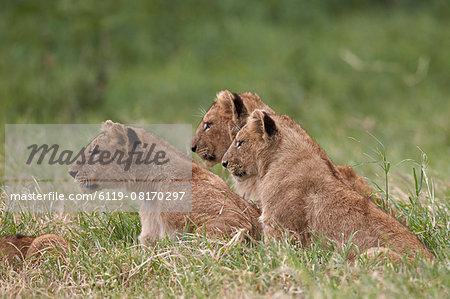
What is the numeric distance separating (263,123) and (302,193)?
72 centimetres

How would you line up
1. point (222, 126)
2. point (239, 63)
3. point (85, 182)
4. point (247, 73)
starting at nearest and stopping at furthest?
point (85, 182), point (222, 126), point (247, 73), point (239, 63)

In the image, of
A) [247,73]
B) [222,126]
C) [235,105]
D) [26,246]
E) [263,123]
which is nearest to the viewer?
[263,123]

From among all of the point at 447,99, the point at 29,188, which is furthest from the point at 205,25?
the point at 29,188

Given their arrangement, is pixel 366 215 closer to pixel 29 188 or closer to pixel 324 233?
pixel 324 233

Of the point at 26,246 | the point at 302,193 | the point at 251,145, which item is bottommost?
the point at 26,246

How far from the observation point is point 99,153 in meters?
6.75

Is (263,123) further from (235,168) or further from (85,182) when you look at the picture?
(85,182)

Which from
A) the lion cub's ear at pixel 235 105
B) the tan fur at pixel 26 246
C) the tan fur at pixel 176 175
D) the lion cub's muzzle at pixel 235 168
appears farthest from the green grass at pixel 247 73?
the lion cub's ear at pixel 235 105

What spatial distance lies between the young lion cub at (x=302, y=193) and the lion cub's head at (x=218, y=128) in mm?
936

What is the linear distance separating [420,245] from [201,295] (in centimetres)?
189

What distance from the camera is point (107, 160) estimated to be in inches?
265
